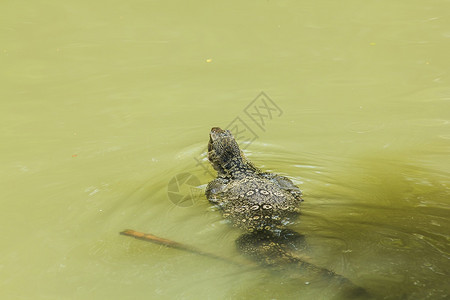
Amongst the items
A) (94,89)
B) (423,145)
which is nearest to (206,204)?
(423,145)

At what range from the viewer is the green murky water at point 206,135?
4.35 meters

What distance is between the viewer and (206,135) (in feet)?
21.9

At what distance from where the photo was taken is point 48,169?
601cm

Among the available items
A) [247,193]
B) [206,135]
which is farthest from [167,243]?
[206,135]

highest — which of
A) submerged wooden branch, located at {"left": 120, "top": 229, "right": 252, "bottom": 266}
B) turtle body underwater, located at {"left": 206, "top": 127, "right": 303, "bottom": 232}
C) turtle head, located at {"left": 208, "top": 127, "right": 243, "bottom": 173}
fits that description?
turtle head, located at {"left": 208, "top": 127, "right": 243, "bottom": 173}

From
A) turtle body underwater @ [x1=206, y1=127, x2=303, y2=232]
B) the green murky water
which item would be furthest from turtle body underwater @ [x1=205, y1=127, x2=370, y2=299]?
the green murky water

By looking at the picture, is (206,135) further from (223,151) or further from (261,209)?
(261,209)

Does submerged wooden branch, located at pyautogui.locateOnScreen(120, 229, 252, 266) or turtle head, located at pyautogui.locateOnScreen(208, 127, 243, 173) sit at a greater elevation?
turtle head, located at pyautogui.locateOnScreen(208, 127, 243, 173)

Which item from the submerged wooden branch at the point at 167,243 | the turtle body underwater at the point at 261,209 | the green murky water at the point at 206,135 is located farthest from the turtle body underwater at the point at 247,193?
the submerged wooden branch at the point at 167,243

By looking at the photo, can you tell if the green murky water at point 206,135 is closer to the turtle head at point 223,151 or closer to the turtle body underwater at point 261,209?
the turtle body underwater at point 261,209

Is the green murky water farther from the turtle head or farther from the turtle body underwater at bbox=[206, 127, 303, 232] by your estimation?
the turtle head

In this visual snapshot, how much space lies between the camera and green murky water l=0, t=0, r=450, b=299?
4.35 meters

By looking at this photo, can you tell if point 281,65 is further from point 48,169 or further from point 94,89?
point 48,169

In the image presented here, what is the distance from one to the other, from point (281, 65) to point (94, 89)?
2.95 m
